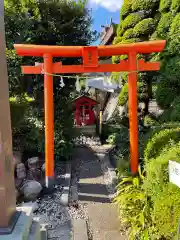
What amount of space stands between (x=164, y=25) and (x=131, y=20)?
1.25 m

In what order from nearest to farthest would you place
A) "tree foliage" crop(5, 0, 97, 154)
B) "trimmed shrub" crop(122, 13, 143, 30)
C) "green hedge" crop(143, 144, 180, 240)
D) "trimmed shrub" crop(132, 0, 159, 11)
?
"green hedge" crop(143, 144, 180, 240)
"tree foliage" crop(5, 0, 97, 154)
"trimmed shrub" crop(132, 0, 159, 11)
"trimmed shrub" crop(122, 13, 143, 30)

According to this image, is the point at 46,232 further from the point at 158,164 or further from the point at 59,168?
the point at 59,168

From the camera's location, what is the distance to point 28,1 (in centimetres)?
839

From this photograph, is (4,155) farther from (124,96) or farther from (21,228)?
(124,96)

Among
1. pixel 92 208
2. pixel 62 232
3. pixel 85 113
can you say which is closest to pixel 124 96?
pixel 85 113

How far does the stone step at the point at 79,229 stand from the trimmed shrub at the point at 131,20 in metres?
6.63

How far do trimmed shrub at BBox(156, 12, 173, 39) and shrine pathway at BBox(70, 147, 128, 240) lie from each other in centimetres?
444

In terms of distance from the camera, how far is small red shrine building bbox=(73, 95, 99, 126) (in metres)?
11.8

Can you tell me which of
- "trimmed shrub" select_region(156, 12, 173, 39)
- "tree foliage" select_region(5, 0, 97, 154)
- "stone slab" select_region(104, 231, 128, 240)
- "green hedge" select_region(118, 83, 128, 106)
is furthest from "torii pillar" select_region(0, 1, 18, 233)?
"green hedge" select_region(118, 83, 128, 106)

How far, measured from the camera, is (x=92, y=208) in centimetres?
511

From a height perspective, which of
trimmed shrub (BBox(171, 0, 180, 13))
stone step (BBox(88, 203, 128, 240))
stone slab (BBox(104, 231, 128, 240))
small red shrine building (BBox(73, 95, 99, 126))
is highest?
trimmed shrub (BBox(171, 0, 180, 13))

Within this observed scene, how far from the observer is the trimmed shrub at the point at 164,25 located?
7.79 metres

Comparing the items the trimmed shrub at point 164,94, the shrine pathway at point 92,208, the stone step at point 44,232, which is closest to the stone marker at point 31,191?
→ the shrine pathway at point 92,208

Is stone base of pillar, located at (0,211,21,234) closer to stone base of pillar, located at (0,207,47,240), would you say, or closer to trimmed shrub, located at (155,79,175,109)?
stone base of pillar, located at (0,207,47,240)
